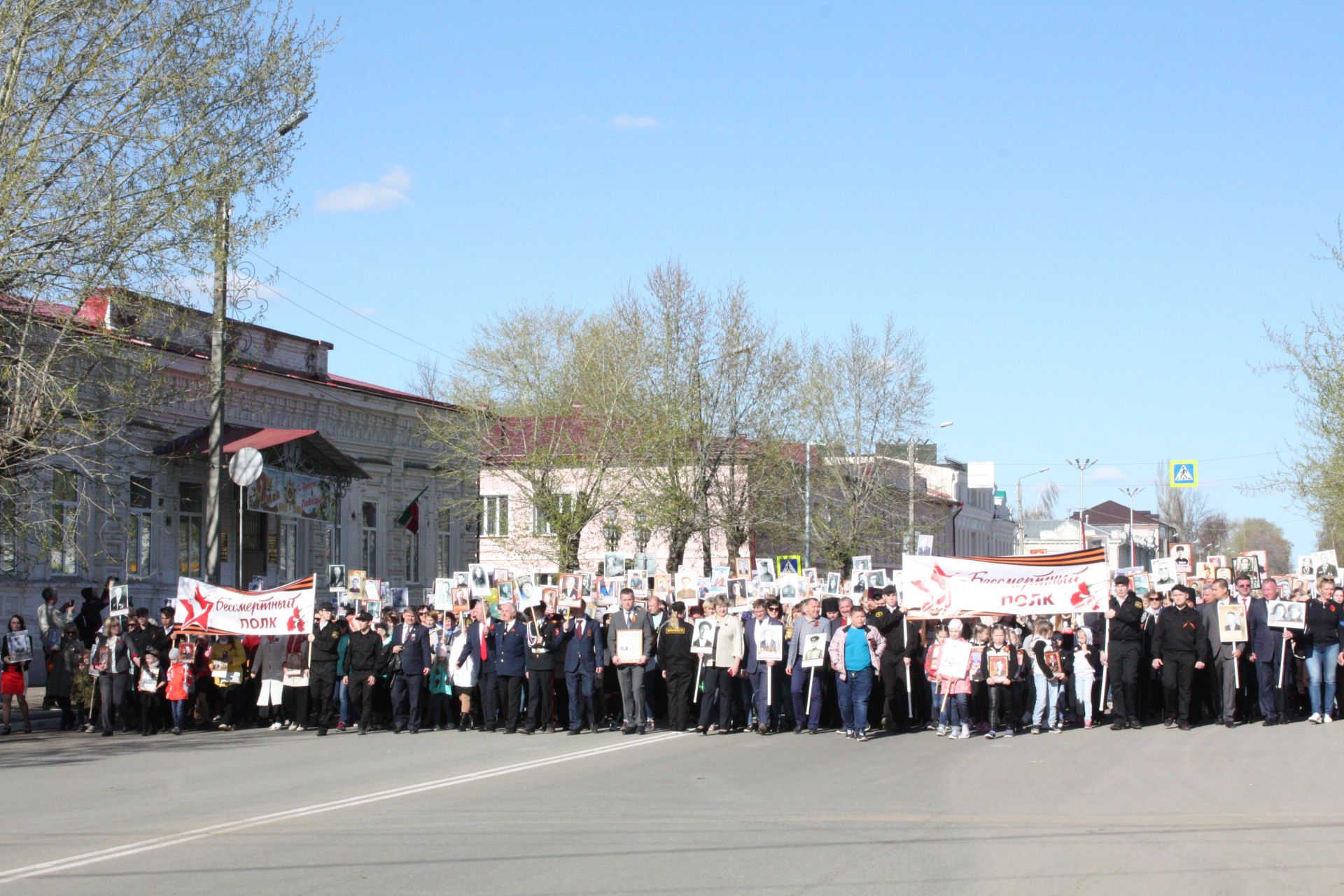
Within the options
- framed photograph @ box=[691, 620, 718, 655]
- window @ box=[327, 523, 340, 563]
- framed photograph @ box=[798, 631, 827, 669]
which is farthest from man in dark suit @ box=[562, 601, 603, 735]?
window @ box=[327, 523, 340, 563]

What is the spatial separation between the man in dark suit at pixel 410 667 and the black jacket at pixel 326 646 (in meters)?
0.80

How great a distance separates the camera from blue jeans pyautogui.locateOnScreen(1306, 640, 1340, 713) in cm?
1941

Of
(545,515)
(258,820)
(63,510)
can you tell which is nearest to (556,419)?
(545,515)

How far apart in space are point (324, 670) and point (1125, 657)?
10712 millimetres

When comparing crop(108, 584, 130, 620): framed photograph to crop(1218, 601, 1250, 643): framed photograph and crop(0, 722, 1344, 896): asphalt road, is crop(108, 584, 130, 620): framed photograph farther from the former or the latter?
crop(1218, 601, 1250, 643): framed photograph

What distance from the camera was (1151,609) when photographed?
21031 millimetres

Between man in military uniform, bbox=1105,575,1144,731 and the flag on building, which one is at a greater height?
the flag on building

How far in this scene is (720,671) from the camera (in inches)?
762

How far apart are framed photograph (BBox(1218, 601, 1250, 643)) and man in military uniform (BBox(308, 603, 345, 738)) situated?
11.9 meters

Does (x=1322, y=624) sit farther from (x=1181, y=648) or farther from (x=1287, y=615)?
(x=1181, y=648)

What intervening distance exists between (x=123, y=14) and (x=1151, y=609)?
1657 centimetres

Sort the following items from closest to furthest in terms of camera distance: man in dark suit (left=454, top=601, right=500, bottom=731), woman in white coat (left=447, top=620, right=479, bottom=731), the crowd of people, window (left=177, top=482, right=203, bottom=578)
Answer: the crowd of people < man in dark suit (left=454, top=601, right=500, bottom=731) < woman in white coat (left=447, top=620, right=479, bottom=731) < window (left=177, top=482, right=203, bottom=578)

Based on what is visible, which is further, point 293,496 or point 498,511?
point 498,511

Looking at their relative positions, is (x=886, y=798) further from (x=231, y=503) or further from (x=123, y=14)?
(x=231, y=503)
